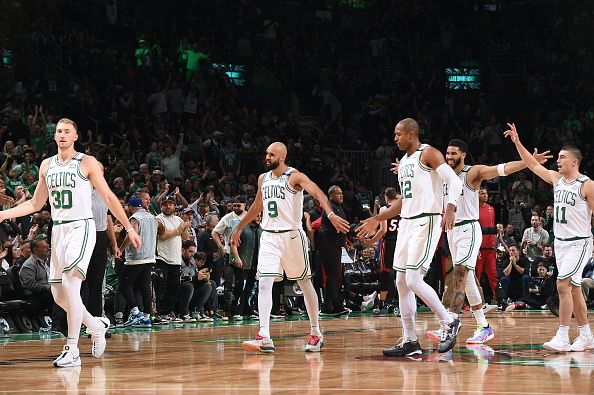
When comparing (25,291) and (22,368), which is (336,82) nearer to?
(25,291)

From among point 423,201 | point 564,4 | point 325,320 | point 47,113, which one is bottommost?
point 325,320

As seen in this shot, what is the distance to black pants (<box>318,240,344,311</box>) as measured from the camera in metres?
18.7

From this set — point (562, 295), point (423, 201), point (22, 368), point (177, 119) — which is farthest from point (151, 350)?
point (177, 119)

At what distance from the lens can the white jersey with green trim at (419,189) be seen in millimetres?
10812

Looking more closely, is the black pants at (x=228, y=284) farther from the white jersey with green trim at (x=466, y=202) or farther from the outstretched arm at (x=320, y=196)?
the outstretched arm at (x=320, y=196)

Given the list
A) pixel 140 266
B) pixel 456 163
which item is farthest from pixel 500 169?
pixel 140 266

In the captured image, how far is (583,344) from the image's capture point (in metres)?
11.6

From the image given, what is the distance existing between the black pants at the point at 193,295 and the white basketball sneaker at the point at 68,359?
7070mm

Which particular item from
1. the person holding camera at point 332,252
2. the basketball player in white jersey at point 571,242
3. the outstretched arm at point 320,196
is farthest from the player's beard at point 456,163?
the person holding camera at point 332,252

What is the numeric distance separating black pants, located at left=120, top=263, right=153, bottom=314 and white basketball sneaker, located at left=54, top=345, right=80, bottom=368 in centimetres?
554

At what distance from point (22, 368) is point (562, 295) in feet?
18.6

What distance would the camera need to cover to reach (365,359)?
35.4ft

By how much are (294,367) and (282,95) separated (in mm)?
18933

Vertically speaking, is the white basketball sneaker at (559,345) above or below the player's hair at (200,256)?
below
